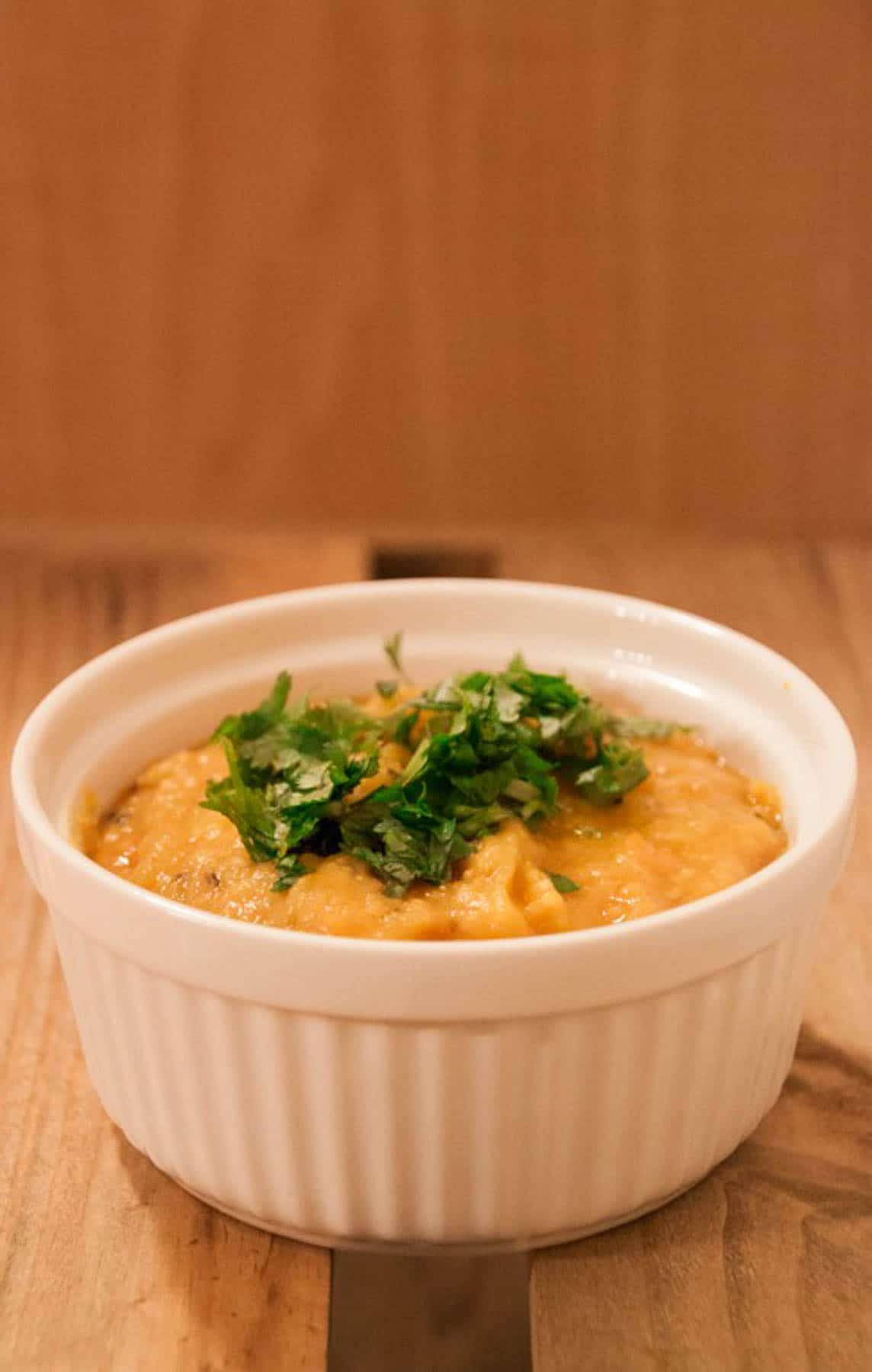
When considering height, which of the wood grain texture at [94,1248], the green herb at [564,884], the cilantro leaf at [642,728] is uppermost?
the green herb at [564,884]

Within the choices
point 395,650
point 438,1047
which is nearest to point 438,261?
point 395,650

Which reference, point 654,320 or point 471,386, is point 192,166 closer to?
point 471,386

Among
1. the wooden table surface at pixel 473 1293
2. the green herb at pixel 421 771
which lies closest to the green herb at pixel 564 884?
the green herb at pixel 421 771

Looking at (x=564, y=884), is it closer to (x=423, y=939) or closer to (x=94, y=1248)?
(x=423, y=939)

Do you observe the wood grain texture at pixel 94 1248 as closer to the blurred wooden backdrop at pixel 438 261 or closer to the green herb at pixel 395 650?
the green herb at pixel 395 650

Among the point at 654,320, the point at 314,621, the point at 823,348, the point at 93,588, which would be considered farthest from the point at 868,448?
the point at 314,621

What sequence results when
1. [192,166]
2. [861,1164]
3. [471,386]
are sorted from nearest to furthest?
[861,1164]
[192,166]
[471,386]
